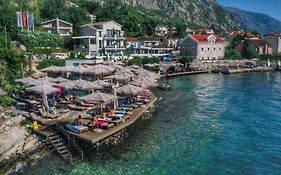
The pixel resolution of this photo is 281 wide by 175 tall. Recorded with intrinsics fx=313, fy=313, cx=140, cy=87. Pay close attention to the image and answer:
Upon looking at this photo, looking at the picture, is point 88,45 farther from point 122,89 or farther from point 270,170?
point 270,170

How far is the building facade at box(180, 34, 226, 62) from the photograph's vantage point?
9038 centimetres

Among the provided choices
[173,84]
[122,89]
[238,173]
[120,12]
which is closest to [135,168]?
[238,173]

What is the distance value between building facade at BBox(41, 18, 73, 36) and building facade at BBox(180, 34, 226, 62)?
33747 millimetres

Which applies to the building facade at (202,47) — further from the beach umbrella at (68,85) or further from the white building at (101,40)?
the beach umbrella at (68,85)

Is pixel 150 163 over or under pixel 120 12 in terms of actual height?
under

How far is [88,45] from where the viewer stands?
7469 centimetres

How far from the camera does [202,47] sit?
298ft

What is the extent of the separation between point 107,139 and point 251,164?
36.2 feet

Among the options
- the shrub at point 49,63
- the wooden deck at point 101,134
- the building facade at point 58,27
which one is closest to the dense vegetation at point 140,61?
the shrub at point 49,63

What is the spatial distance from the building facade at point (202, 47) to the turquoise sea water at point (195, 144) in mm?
48383

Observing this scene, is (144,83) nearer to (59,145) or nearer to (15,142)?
(59,145)

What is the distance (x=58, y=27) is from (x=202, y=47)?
41171 millimetres

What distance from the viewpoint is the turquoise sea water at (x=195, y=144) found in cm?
2131

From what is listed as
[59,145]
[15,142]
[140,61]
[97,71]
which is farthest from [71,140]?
[140,61]
